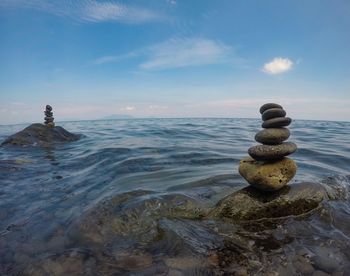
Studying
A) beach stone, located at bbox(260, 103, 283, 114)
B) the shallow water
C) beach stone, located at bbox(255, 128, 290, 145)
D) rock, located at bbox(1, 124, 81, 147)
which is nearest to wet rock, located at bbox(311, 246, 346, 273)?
the shallow water

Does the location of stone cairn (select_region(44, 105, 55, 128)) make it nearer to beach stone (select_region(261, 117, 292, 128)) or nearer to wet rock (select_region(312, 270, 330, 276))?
beach stone (select_region(261, 117, 292, 128))

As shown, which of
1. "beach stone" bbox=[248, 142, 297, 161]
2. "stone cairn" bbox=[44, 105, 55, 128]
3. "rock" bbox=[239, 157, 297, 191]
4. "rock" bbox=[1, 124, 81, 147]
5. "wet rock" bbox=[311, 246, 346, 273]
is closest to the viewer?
"wet rock" bbox=[311, 246, 346, 273]

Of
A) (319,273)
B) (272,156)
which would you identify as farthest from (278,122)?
(319,273)

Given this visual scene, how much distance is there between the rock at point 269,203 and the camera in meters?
6.90

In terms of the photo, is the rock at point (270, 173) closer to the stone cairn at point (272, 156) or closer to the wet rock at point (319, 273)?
the stone cairn at point (272, 156)

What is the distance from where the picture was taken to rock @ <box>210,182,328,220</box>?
22.6ft

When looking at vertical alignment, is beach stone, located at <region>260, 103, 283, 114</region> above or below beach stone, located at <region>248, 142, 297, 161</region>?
above

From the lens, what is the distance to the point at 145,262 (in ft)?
16.7

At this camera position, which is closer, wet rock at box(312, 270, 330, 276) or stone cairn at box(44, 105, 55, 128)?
wet rock at box(312, 270, 330, 276)

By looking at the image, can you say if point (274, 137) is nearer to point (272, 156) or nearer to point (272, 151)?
point (272, 151)

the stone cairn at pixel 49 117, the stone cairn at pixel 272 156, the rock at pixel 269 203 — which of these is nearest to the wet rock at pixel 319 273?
the rock at pixel 269 203

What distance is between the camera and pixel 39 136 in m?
22.7

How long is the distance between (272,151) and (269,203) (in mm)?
1338

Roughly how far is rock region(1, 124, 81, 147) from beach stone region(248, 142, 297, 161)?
1831cm
